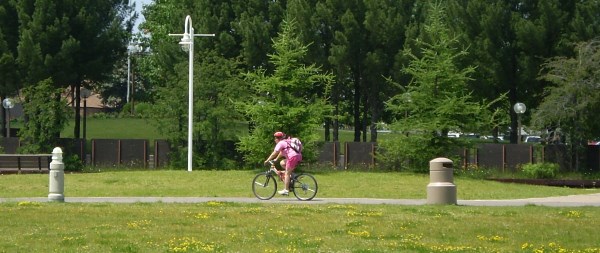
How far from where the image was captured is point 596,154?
43844mm

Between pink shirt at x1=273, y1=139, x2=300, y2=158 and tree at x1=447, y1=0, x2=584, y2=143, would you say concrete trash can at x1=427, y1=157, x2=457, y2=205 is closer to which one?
pink shirt at x1=273, y1=139, x2=300, y2=158

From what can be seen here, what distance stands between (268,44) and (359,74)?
5206mm

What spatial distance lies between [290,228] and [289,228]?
0.02 meters

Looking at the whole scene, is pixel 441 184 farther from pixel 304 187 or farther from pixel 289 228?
pixel 289 228

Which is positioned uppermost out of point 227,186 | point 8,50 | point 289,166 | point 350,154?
point 8,50

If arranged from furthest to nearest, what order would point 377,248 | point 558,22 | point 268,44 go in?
point 268,44 < point 558,22 < point 377,248

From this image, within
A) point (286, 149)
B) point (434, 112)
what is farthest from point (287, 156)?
point (434, 112)

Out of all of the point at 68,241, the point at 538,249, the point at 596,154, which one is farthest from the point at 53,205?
the point at 596,154

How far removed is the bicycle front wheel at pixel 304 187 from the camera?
79.7 feet

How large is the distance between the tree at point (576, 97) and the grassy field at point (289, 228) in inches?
760

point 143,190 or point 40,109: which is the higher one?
point 40,109

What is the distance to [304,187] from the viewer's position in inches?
956

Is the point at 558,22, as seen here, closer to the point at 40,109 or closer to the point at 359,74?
the point at 359,74

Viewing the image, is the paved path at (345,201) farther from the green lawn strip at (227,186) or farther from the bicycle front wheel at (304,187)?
the green lawn strip at (227,186)
